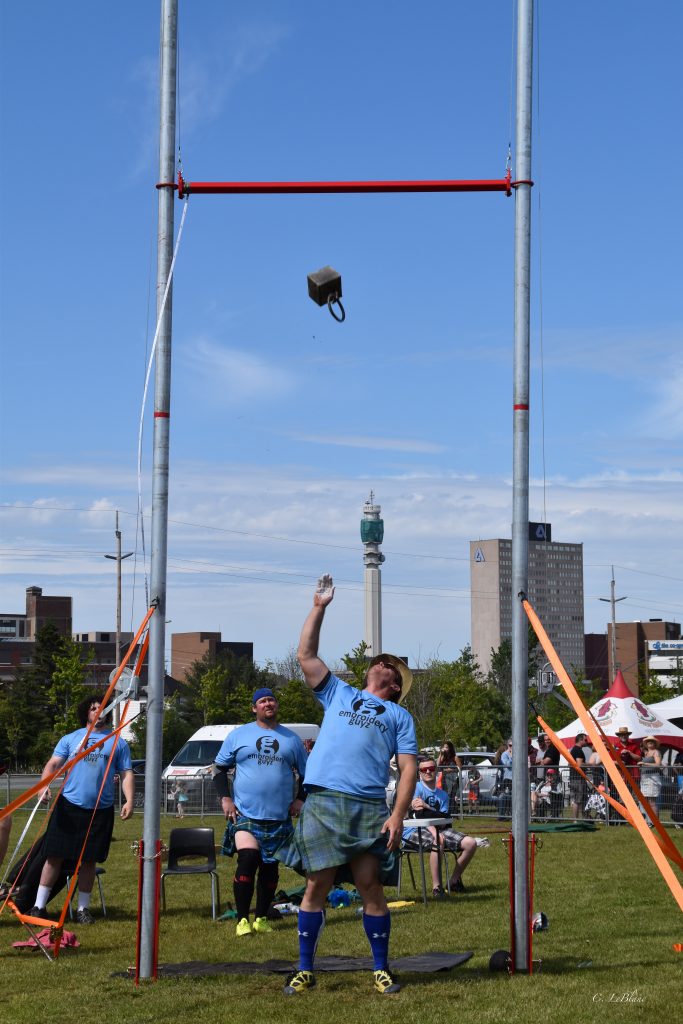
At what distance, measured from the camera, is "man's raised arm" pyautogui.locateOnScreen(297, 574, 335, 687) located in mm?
7148

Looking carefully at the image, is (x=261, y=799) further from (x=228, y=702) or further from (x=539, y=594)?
(x=539, y=594)

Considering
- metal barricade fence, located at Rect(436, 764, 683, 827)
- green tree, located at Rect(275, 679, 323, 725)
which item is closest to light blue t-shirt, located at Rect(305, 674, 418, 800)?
metal barricade fence, located at Rect(436, 764, 683, 827)

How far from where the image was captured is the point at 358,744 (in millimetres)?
7180

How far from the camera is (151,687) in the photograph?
7.38m

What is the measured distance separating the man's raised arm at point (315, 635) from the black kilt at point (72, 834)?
166 inches

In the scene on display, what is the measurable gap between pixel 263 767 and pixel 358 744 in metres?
3.47

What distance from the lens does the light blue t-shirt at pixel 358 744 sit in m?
7.17

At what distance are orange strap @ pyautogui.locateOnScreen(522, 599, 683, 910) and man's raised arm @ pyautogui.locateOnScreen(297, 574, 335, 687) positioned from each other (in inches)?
45.6

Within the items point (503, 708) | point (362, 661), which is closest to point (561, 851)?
point (362, 661)

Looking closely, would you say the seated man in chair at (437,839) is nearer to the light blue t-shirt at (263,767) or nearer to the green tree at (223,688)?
the light blue t-shirt at (263,767)

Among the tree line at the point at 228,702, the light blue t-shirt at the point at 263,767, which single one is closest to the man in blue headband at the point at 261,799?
the light blue t-shirt at the point at 263,767

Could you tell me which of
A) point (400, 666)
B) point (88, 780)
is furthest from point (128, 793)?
point (400, 666)

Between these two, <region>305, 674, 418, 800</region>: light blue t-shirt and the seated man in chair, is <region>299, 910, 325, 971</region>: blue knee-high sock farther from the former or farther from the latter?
the seated man in chair

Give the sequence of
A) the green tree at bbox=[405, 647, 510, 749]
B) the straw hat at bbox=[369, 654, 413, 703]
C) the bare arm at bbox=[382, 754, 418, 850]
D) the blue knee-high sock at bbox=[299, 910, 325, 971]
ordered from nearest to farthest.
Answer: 1. the bare arm at bbox=[382, 754, 418, 850]
2. the blue knee-high sock at bbox=[299, 910, 325, 971]
3. the straw hat at bbox=[369, 654, 413, 703]
4. the green tree at bbox=[405, 647, 510, 749]
